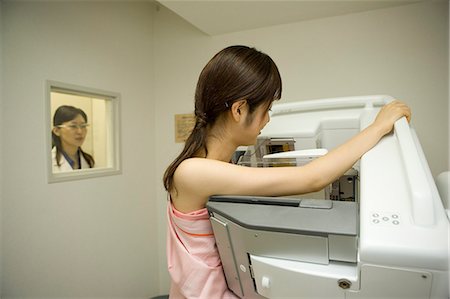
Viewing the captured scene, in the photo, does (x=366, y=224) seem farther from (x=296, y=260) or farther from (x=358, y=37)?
(x=358, y=37)

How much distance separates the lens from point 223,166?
68 centimetres

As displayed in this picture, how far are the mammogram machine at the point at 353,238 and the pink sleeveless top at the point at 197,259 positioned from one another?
39mm

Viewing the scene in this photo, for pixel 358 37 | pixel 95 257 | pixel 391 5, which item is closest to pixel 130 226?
pixel 95 257

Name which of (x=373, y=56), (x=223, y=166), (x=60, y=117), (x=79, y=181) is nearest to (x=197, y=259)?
(x=223, y=166)

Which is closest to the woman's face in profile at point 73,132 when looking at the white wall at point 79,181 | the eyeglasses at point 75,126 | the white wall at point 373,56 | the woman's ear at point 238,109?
the eyeglasses at point 75,126

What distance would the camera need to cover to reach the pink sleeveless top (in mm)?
728

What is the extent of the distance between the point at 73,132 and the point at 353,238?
180cm

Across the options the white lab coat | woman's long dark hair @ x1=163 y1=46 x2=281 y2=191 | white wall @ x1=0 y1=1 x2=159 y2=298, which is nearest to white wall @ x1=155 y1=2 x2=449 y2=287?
white wall @ x1=0 y1=1 x2=159 y2=298

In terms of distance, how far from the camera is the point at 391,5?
5.00ft

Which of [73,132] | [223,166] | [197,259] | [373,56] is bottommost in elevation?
[197,259]

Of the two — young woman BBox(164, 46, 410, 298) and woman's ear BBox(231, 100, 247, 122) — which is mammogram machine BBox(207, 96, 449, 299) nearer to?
young woman BBox(164, 46, 410, 298)

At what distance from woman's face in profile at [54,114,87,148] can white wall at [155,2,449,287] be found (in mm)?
978

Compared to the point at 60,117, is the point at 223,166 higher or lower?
lower

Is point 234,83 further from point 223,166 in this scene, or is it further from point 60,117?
point 60,117
